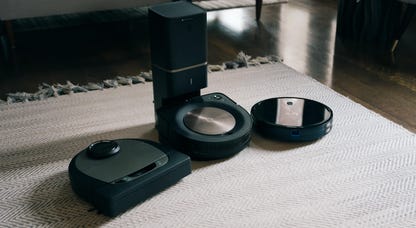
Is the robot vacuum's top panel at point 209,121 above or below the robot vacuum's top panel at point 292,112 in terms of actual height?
above

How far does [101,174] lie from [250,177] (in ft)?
1.22

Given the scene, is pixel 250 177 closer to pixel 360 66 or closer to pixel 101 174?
pixel 101 174

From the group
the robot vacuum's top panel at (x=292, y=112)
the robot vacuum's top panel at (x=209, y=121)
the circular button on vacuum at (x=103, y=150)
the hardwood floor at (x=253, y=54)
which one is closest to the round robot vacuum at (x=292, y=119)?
the robot vacuum's top panel at (x=292, y=112)

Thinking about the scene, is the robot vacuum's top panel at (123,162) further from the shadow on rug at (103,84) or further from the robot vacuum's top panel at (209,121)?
the shadow on rug at (103,84)

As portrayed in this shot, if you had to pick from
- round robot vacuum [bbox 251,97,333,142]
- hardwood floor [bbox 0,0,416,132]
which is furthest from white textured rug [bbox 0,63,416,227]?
hardwood floor [bbox 0,0,416,132]

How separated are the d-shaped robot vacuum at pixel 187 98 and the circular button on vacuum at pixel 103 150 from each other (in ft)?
0.54

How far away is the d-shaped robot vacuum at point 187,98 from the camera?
4.10 feet

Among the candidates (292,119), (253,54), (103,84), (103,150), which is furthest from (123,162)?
(253,54)

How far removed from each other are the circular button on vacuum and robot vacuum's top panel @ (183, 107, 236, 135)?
21 centimetres

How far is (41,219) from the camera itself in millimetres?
1059

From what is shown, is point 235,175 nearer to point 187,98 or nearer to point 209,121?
point 209,121

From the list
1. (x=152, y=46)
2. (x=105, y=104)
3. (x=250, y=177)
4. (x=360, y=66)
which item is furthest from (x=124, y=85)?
(x=360, y=66)

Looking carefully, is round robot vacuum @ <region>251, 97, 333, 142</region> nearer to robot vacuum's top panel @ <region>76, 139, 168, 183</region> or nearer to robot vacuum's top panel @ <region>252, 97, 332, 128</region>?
robot vacuum's top panel @ <region>252, 97, 332, 128</region>

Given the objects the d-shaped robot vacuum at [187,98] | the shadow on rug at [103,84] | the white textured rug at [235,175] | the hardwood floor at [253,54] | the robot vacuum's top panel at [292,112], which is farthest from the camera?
the hardwood floor at [253,54]
